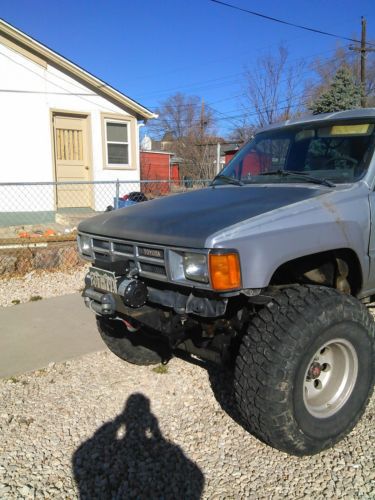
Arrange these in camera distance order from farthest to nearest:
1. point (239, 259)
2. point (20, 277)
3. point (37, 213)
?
point (37, 213)
point (20, 277)
point (239, 259)

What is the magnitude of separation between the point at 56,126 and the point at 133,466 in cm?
998

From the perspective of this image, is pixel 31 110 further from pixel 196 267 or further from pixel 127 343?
pixel 196 267

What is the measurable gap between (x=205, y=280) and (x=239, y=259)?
227 mm

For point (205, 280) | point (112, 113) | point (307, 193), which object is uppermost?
point (112, 113)

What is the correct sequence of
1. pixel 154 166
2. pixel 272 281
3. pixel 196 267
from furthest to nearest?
1. pixel 154 166
2. pixel 272 281
3. pixel 196 267

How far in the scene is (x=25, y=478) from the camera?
103 inches

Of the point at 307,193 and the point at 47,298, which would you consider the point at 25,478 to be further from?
the point at 47,298

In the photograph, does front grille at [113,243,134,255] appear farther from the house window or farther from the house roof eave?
the house window

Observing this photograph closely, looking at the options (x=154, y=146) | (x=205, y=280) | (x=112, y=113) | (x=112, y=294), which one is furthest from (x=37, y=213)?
(x=154, y=146)

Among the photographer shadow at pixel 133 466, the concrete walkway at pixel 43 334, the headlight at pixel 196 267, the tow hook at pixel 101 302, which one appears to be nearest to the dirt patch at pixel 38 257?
the concrete walkway at pixel 43 334

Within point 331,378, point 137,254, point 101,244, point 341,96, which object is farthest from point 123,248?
point 341,96

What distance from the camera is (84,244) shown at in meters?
3.63

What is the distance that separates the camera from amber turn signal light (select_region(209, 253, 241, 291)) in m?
2.42

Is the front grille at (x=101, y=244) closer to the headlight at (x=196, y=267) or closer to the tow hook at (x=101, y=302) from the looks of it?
the tow hook at (x=101, y=302)
